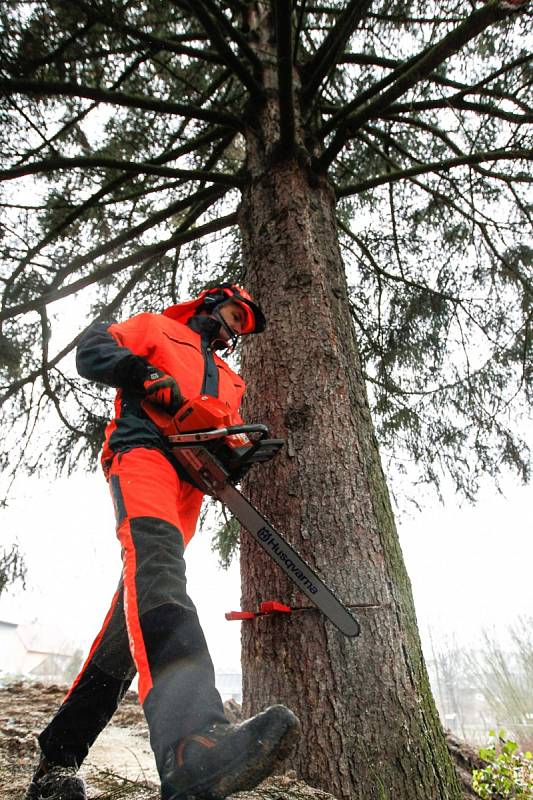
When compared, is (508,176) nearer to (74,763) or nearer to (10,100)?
(10,100)

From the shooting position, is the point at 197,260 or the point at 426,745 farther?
the point at 197,260

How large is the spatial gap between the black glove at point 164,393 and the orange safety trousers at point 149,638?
153 millimetres

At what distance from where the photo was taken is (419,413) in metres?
4.54

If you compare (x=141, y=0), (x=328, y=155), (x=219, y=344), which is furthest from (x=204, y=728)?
(x=141, y=0)

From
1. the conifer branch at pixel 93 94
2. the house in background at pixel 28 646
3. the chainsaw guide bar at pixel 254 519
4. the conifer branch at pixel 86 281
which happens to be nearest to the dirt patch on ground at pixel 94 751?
the chainsaw guide bar at pixel 254 519

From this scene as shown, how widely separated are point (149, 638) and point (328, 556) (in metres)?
0.69

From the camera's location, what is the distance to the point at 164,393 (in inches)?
62.2

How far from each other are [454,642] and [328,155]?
95.9 ft

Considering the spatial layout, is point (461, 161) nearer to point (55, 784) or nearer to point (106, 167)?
point (106, 167)

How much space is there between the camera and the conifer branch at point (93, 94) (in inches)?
98.4

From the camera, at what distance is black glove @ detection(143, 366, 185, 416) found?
1.58 metres

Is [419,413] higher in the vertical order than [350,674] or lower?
higher

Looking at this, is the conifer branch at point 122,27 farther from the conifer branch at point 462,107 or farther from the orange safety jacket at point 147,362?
the orange safety jacket at point 147,362

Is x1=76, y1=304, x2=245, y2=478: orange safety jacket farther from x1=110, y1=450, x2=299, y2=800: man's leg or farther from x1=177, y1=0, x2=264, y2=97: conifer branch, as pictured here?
x1=177, y1=0, x2=264, y2=97: conifer branch
